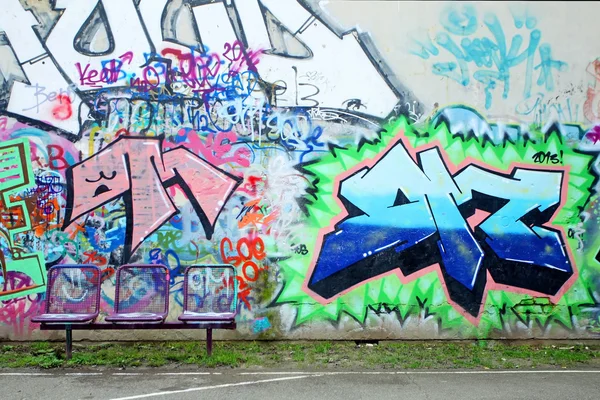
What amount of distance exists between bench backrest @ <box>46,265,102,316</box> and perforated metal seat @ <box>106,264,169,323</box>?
32 centimetres

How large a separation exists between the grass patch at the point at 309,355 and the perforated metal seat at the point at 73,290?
552mm

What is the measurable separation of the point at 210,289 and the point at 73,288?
1750 millimetres

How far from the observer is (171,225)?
24.8 feet

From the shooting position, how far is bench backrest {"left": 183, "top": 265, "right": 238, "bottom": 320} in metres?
7.20

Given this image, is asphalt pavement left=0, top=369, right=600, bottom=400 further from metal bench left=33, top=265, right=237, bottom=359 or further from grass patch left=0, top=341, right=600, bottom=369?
metal bench left=33, top=265, right=237, bottom=359

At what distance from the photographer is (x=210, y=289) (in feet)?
24.0

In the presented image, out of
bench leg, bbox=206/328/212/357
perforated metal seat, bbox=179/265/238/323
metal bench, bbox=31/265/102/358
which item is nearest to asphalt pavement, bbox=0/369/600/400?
bench leg, bbox=206/328/212/357

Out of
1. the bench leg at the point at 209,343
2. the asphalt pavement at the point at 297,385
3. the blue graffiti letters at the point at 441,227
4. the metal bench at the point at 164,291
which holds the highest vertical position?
the blue graffiti letters at the point at 441,227

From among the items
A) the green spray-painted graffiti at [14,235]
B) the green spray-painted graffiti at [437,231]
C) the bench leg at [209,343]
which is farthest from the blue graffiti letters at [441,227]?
the green spray-painted graffiti at [14,235]

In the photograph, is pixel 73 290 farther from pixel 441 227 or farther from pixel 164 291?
pixel 441 227

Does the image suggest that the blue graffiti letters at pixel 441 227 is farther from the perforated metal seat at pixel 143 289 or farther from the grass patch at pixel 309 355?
the perforated metal seat at pixel 143 289

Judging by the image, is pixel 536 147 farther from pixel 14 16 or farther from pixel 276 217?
pixel 14 16

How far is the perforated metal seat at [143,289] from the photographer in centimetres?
715

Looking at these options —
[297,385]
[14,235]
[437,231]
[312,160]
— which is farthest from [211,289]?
[437,231]
